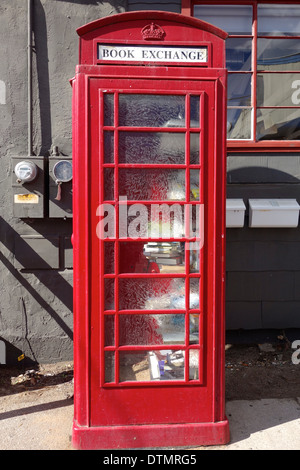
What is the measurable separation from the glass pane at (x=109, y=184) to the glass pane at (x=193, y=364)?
4.03 feet

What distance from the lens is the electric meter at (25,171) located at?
393cm

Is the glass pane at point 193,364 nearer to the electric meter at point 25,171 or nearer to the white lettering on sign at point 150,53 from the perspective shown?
the white lettering on sign at point 150,53

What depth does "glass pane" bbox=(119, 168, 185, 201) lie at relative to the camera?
114 inches

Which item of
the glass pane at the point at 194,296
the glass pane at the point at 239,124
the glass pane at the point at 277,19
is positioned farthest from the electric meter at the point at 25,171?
the glass pane at the point at 277,19

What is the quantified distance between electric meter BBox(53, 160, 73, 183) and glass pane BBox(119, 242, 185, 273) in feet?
4.33

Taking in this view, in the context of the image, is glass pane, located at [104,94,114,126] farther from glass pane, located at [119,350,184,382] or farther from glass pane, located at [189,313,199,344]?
glass pane, located at [119,350,184,382]

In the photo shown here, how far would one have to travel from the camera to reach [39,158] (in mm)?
4004

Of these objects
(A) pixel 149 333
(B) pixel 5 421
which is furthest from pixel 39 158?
(B) pixel 5 421

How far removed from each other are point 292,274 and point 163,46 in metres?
2.71

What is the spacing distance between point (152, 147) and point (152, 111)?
24 centimetres

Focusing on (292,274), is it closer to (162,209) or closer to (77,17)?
(162,209)

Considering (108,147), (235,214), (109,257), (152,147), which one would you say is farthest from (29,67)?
(235,214)

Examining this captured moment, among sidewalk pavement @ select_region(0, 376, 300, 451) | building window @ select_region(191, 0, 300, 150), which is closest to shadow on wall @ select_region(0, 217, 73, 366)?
sidewalk pavement @ select_region(0, 376, 300, 451)

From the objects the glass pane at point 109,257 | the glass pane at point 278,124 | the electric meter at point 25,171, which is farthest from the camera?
the glass pane at point 278,124
